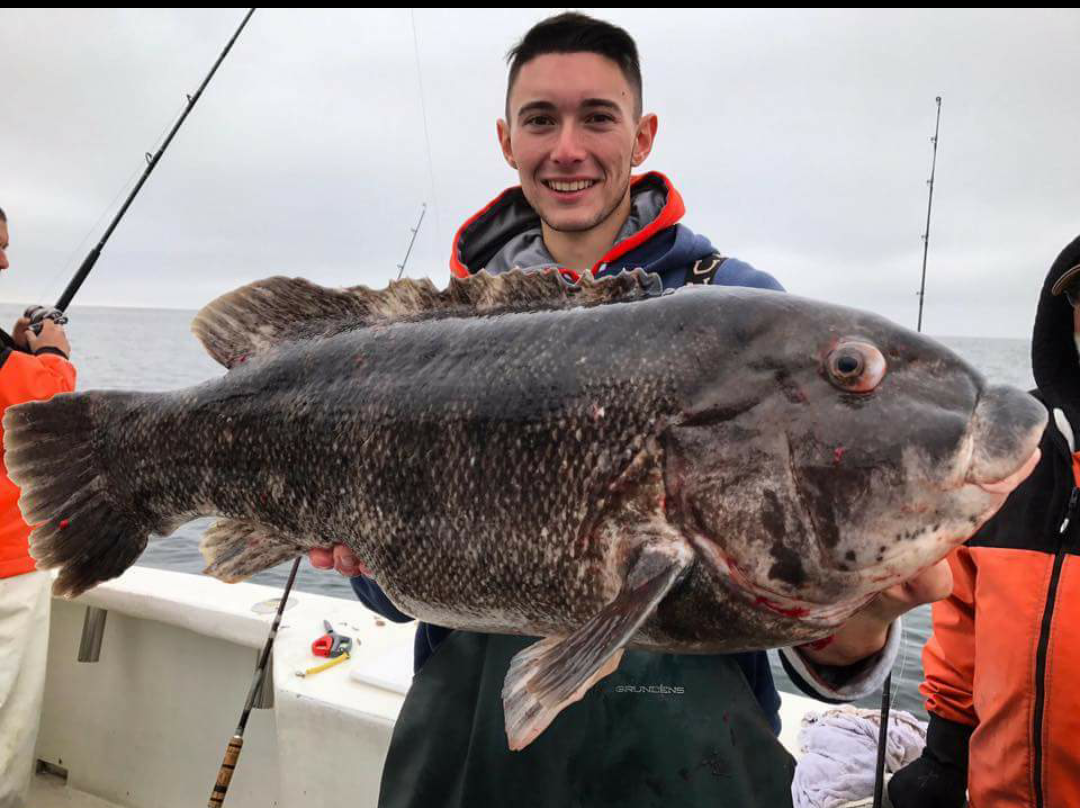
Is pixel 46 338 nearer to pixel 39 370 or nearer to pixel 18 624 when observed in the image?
pixel 39 370

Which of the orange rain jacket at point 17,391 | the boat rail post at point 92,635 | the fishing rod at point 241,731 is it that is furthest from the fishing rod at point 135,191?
the fishing rod at point 241,731

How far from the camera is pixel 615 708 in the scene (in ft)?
6.97

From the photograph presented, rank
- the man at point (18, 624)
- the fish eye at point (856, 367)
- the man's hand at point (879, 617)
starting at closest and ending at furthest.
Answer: the fish eye at point (856, 367), the man's hand at point (879, 617), the man at point (18, 624)

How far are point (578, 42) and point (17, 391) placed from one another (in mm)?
4239

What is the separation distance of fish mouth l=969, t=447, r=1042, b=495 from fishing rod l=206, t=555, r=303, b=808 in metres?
2.73

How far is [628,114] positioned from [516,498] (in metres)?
1.67

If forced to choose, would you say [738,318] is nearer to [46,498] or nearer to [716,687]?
[716,687]

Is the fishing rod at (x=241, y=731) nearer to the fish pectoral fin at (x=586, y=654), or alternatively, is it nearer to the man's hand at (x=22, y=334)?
the fish pectoral fin at (x=586, y=654)

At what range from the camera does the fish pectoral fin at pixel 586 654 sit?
4.58 ft

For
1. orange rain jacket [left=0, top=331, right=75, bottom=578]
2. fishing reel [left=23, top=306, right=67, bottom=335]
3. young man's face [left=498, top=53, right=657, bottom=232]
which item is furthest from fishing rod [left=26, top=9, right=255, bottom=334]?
young man's face [left=498, top=53, right=657, bottom=232]

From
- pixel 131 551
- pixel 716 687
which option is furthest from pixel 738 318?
pixel 131 551

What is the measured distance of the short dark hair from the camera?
2707 millimetres

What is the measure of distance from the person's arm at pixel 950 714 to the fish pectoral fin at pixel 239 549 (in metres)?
2.77

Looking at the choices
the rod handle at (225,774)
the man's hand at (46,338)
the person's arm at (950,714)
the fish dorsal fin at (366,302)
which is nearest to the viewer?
the fish dorsal fin at (366,302)
